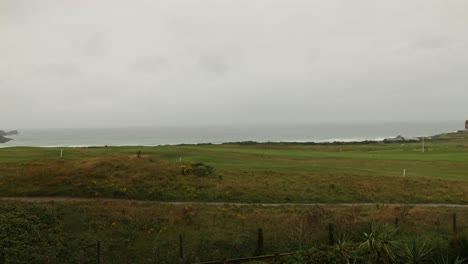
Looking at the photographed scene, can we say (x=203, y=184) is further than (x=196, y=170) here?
No

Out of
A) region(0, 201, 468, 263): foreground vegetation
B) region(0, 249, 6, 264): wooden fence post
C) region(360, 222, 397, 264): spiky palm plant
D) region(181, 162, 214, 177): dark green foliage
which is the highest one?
region(181, 162, 214, 177): dark green foliage

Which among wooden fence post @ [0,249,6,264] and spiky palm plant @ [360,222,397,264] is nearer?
spiky palm plant @ [360,222,397,264]

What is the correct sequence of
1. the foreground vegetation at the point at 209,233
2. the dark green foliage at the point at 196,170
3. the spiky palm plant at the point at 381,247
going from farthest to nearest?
the dark green foliage at the point at 196,170
the foreground vegetation at the point at 209,233
the spiky palm plant at the point at 381,247

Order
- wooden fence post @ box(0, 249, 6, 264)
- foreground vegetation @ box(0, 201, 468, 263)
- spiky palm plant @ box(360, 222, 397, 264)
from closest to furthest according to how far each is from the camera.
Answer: spiky palm plant @ box(360, 222, 397, 264), foreground vegetation @ box(0, 201, 468, 263), wooden fence post @ box(0, 249, 6, 264)

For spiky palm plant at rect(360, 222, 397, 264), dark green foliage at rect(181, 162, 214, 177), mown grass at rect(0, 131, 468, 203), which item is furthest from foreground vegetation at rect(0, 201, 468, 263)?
dark green foliage at rect(181, 162, 214, 177)

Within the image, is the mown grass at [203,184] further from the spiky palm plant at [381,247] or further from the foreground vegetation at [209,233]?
the spiky palm plant at [381,247]

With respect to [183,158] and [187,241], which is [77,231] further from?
[183,158]

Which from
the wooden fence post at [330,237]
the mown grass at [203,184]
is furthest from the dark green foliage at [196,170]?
the wooden fence post at [330,237]

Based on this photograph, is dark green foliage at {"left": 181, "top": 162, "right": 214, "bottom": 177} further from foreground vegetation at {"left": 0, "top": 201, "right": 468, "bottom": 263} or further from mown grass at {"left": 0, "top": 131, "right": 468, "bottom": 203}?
foreground vegetation at {"left": 0, "top": 201, "right": 468, "bottom": 263}

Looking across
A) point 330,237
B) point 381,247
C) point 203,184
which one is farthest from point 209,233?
point 203,184

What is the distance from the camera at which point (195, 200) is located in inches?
1038

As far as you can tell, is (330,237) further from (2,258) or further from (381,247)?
(2,258)

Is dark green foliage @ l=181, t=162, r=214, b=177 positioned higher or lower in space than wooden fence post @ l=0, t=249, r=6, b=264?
higher

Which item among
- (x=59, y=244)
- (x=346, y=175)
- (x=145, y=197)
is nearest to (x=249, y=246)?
(x=59, y=244)
